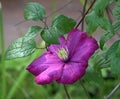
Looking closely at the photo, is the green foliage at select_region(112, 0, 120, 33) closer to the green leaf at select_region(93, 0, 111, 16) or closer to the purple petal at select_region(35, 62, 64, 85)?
the green leaf at select_region(93, 0, 111, 16)

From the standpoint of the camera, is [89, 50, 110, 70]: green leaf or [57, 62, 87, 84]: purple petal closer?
[57, 62, 87, 84]: purple petal

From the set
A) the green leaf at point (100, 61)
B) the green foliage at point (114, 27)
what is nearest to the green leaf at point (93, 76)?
the green leaf at point (100, 61)

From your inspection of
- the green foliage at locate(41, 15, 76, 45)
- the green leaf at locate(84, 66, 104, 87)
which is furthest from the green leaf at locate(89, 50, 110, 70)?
the green foliage at locate(41, 15, 76, 45)

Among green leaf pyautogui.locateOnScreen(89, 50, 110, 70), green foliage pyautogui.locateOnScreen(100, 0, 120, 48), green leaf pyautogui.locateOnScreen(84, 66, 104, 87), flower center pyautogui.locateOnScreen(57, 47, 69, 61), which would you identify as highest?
green foliage pyautogui.locateOnScreen(100, 0, 120, 48)

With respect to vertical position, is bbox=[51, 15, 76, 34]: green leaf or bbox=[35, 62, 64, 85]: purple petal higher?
bbox=[51, 15, 76, 34]: green leaf

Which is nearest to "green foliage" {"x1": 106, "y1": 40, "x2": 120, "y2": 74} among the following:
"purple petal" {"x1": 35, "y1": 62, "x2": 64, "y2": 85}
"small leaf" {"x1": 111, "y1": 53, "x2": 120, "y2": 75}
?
"small leaf" {"x1": 111, "y1": 53, "x2": 120, "y2": 75}

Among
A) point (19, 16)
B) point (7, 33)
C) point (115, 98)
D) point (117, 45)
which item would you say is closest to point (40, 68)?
point (117, 45)

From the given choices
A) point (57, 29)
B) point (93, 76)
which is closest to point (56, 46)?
point (57, 29)
